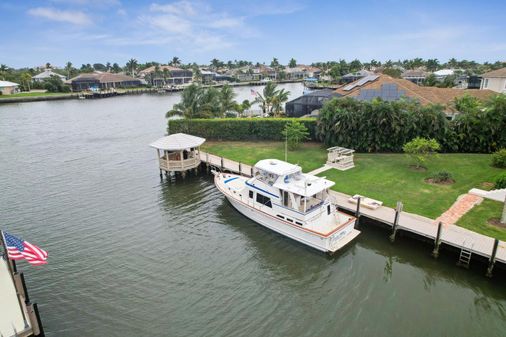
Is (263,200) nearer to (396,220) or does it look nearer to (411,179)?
(396,220)

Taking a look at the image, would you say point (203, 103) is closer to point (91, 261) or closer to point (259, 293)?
point (91, 261)

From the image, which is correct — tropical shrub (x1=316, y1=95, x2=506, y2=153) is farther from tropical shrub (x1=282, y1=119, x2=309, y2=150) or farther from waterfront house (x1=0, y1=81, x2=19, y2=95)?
waterfront house (x1=0, y1=81, x2=19, y2=95)

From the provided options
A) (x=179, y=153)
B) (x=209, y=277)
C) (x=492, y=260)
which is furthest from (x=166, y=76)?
(x=492, y=260)

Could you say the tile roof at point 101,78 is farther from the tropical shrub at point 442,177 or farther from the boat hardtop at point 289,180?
the tropical shrub at point 442,177

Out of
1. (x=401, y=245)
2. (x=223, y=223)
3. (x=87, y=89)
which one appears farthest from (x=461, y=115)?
(x=87, y=89)

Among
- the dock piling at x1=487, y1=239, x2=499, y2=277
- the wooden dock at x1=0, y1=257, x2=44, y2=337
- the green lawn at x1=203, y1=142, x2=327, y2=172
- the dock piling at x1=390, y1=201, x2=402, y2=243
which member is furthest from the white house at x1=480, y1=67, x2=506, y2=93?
the wooden dock at x1=0, y1=257, x2=44, y2=337

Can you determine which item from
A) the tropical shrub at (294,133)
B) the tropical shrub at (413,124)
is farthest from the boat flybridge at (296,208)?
the tropical shrub at (413,124)

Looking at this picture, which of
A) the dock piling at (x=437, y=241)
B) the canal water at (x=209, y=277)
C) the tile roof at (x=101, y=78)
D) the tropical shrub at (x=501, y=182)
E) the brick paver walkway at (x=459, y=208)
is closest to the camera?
the canal water at (x=209, y=277)

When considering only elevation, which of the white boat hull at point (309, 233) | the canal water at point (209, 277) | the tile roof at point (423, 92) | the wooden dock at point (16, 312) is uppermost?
the tile roof at point (423, 92)
